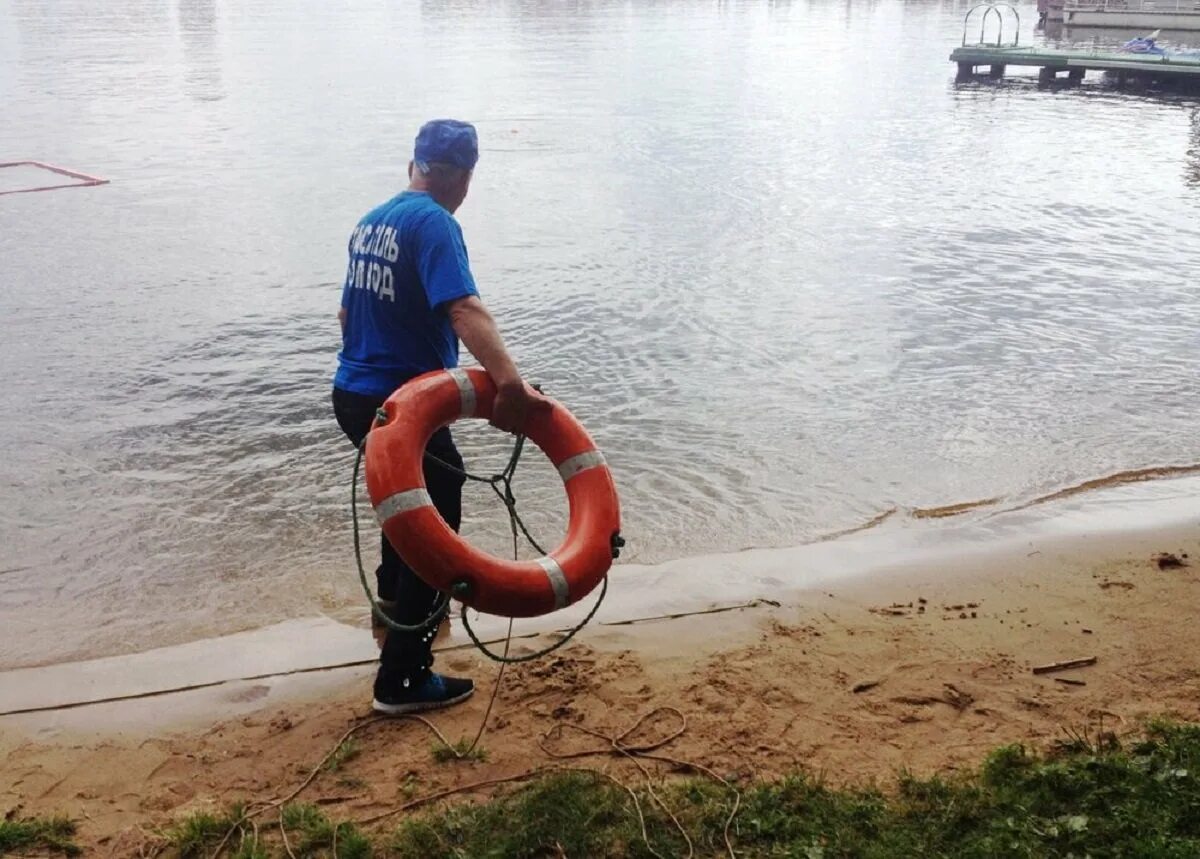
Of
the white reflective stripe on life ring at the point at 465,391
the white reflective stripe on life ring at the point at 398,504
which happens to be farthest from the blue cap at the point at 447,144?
the white reflective stripe on life ring at the point at 398,504

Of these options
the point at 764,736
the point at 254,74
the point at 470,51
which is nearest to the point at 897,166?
the point at 764,736

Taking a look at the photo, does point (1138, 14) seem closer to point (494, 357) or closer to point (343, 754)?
point (494, 357)

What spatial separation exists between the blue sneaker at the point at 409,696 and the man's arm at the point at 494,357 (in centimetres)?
106

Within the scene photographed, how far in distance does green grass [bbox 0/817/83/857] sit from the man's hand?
5.91 ft

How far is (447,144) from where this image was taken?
13.1 ft

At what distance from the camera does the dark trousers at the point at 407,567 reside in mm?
4145

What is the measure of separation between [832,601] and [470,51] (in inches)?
1461

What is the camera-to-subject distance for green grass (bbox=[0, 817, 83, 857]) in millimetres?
3428

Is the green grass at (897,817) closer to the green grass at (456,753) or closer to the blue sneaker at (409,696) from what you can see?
the green grass at (456,753)

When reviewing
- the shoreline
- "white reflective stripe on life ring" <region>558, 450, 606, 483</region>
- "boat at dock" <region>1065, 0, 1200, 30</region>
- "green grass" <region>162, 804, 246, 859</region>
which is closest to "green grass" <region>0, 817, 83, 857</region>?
"green grass" <region>162, 804, 246, 859</region>

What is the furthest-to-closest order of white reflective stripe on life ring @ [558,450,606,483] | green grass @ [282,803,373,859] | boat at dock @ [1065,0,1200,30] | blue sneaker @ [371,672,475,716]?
boat at dock @ [1065,0,1200,30]
blue sneaker @ [371,672,475,716]
white reflective stripe on life ring @ [558,450,606,483]
green grass @ [282,803,373,859]

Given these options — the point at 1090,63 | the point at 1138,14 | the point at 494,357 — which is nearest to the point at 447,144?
the point at 494,357

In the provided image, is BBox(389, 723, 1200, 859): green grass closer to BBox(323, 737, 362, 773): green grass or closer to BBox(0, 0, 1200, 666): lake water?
BBox(323, 737, 362, 773): green grass

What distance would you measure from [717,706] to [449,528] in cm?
122
